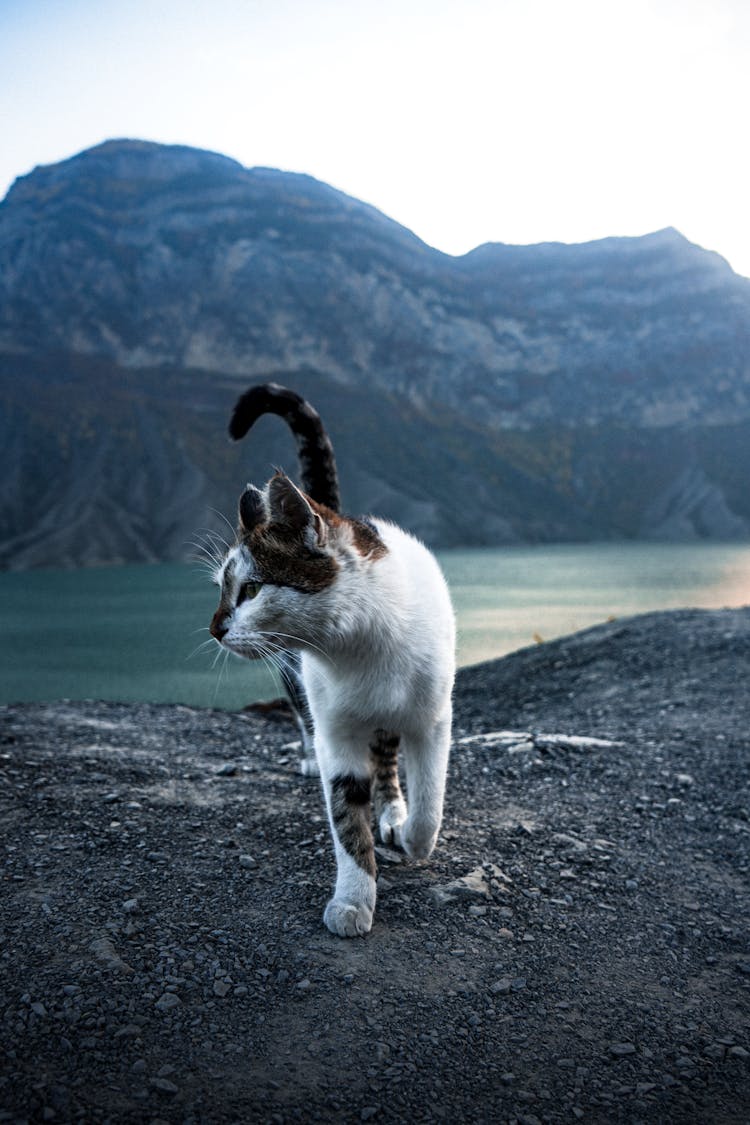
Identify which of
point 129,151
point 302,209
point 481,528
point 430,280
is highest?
point 129,151

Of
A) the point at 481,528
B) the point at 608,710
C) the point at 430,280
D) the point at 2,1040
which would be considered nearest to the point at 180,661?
the point at 608,710

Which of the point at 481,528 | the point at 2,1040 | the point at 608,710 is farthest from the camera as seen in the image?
the point at 481,528

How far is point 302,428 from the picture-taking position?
512cm

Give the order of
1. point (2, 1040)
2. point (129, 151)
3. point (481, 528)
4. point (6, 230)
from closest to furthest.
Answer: point (2, 1040) → point (481, 528) → point (6, 230) → point (129, 151)

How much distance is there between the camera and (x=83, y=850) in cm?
407

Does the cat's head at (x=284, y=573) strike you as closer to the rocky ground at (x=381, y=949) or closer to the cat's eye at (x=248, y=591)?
the cat's eye at (x=248, y=591)

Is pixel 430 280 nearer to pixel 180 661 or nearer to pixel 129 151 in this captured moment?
pixel 129 151

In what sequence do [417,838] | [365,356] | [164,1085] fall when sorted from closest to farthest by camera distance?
[164,1085]
[417,838]
[365,356]

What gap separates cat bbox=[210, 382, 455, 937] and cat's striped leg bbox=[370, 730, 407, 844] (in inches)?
20.9

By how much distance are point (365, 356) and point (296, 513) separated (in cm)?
15171

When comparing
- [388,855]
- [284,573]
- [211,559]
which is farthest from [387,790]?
[284,573]

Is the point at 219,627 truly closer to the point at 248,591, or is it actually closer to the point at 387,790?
the point at 248,591

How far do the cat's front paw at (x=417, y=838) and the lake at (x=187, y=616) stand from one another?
1209mm

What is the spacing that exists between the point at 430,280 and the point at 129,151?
7776 centimetres
